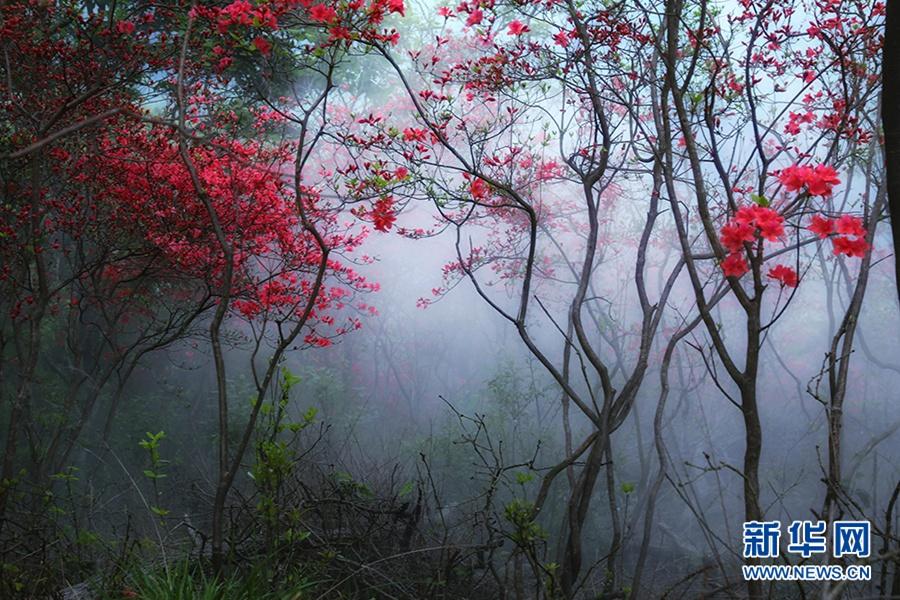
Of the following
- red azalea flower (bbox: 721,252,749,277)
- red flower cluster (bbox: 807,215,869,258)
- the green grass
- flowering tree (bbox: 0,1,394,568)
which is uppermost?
flowering tree (bbox: 0,1,394,568)

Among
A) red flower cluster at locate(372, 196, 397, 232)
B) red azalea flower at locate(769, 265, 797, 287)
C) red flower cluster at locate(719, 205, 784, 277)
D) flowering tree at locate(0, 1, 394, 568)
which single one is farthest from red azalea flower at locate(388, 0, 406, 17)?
red azalea flower at locate(769, 265, 797, 287)

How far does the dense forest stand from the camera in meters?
2.64

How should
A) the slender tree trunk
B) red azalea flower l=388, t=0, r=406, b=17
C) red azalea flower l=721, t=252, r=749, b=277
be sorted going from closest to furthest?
1. the slender tree trunk
2. red azalea flower l=721, t=252, r=749, b=277
3. red azalea flower l=388, t=0, r=406, b=17

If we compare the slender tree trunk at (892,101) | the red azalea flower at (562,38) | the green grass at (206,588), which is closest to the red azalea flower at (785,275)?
the slender tree trunk at (892,101)

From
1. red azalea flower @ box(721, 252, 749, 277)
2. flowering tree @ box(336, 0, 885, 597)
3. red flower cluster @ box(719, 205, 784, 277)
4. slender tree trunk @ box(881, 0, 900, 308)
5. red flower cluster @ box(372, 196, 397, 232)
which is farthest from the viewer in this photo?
red flower cluster @ box(372, 196, 397, 232)

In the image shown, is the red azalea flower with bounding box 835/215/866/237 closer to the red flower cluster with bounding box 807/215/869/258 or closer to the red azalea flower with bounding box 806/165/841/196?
the red flower cluster with bounding box 807/215/869/258

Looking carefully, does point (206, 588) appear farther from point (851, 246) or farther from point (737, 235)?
point (851, 246)

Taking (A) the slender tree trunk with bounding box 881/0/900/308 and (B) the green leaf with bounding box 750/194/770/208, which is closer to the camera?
(A) the slender tree trunk with bounding box 881/0/900/308

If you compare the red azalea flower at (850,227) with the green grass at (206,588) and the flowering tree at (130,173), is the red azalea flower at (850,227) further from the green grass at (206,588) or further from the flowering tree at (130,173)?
the flowering tree at (130,173)

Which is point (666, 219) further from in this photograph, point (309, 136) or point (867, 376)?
point (309, 136)

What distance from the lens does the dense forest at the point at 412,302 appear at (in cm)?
264

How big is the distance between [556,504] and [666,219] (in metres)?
5.86

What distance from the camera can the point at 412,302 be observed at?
12445 mm

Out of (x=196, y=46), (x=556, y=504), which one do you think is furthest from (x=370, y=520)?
(x=556, y=504)
